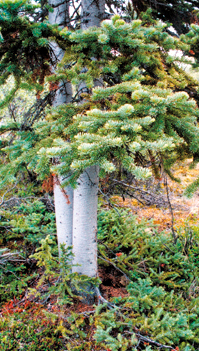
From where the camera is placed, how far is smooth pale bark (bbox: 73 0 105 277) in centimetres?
273

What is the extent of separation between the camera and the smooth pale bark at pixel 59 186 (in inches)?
118

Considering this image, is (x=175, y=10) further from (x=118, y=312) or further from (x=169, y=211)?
(x=169, y=211)

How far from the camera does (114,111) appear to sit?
4.99ft

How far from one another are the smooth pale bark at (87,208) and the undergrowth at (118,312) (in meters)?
0.31

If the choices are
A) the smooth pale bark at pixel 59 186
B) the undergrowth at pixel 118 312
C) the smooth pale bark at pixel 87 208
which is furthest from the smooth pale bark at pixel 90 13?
the undergrowth at pixel 118 312

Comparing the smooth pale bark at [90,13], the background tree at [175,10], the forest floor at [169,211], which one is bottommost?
the forest floor at [169,211]

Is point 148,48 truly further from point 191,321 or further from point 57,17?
point 191,321

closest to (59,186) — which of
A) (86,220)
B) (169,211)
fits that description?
(86,220)

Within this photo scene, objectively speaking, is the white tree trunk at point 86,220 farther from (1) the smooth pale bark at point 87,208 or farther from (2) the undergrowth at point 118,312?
(2) the undergrowth at point 118,312

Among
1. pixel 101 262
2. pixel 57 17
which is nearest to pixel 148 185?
pixel 101 262

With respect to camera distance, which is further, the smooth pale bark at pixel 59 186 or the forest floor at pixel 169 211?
the forest floor at pixel 169 211

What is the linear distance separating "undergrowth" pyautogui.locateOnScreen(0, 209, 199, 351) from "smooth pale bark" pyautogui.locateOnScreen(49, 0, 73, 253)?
424 millimetres

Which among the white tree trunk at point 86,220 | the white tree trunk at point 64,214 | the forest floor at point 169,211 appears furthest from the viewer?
the forest floor at point 169,211

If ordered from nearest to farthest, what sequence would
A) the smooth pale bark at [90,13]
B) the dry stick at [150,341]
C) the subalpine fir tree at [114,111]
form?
the subalpine fir tree at [114,111]
the dry stick at [150,341]
the smooth pale bark at [90,13]
